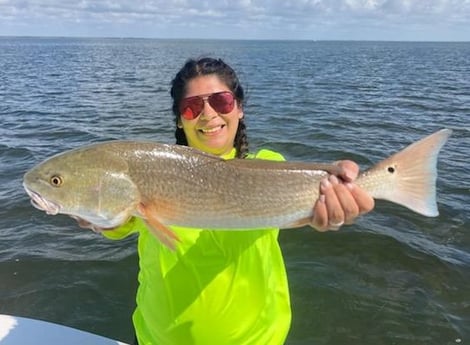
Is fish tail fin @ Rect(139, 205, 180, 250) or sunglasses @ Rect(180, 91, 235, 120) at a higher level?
sunglasses @ Rect(180, 91, 235, 120)

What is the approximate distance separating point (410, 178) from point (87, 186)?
197cm

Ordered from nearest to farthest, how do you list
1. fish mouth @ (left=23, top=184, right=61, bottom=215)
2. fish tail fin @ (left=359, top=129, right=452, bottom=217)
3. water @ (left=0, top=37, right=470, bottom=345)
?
1. fish mouth @ (left=23, top=184, right=61, bottom=215)
2. fish tail fin @ (left=359, top=129, right=452, bottom=217)
3. water @ (left=0, top=37, right=470, bottom=345)

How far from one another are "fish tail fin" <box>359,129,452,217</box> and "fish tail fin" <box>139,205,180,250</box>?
4.04 ft

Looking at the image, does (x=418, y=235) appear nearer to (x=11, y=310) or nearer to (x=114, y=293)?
(x=114, y=293)

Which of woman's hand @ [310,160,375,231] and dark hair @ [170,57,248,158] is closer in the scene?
woman's hand @ [310,160,375,231]

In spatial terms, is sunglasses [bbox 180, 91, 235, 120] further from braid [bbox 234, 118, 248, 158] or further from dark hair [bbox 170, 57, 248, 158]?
braid [bbox 234, 118, 248, 158]

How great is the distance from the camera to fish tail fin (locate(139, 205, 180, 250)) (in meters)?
2.80

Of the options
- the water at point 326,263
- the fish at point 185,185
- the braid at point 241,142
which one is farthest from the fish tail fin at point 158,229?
the water at point 326,263

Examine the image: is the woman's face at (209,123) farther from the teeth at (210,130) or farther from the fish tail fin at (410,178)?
the fish tail fin at (410,178)

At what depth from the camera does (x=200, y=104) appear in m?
3.44

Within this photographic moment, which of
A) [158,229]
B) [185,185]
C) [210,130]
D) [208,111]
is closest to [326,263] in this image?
[210,130]

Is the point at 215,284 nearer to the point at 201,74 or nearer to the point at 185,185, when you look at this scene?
the point at 185,185

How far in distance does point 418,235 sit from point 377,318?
3.07m

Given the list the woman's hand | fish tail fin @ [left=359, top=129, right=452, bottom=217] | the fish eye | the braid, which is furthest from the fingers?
the fish eye
